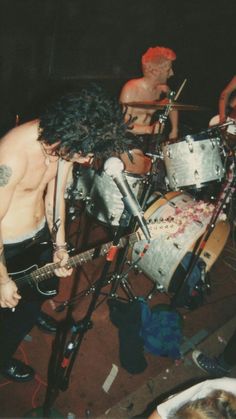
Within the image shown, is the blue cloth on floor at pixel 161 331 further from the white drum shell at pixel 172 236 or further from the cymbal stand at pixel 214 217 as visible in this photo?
the white drum shell at pixel 172 236

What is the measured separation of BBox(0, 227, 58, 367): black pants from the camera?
110 inches

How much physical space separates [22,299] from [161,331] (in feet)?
5.75

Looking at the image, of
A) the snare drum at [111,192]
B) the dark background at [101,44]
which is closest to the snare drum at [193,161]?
the snare drum at [111,192]

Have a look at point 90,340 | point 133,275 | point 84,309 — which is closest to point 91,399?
point 90,340

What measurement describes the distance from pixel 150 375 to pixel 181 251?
4.57 feet

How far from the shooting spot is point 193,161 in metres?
3.90

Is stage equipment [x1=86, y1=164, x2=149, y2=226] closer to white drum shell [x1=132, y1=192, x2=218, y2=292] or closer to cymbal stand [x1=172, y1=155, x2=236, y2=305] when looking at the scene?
white drum shell [x1=132, y1=192, x2=218, y2=292]

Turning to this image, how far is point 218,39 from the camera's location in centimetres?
707

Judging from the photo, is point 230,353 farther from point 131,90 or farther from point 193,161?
point 131,90

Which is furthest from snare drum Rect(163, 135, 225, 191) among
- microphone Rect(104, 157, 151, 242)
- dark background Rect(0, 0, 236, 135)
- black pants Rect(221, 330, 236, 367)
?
dark background Rect(0, 0, 236, 135)

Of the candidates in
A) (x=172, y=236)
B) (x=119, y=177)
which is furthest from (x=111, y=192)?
(x=119, y=177)

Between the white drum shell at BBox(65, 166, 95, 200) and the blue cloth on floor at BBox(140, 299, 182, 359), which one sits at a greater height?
the white drum shell at BBox(65, 166, 95, 200)

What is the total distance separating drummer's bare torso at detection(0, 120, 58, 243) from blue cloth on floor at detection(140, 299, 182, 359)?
1.82m

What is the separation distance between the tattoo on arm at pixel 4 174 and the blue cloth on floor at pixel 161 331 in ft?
7.88
